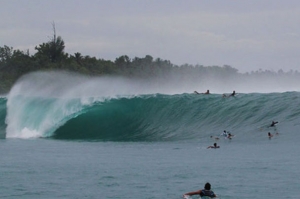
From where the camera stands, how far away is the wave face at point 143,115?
37188mm

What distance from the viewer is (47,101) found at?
50594 millimetres

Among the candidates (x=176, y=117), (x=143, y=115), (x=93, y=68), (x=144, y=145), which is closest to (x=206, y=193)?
(x=144, y=145)

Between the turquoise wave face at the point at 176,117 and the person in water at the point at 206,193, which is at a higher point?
the turquoise wave face at the point at 176,117

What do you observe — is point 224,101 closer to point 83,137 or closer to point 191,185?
point 83,137

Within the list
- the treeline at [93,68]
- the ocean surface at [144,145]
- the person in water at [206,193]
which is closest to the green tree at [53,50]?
the treeline at [93,68]

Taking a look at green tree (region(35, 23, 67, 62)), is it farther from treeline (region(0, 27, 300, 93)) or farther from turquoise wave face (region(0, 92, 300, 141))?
turquoise wave face (region(0, 92, 300, 141))

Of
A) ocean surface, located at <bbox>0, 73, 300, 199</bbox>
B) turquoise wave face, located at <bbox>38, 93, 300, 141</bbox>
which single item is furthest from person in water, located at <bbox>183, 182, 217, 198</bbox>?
turquoise wave face, located at <bbox>38, 93, 300, 141</bbox>

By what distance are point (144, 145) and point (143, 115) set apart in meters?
12.0

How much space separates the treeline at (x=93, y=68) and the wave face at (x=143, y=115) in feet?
147

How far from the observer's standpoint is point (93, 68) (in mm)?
103938

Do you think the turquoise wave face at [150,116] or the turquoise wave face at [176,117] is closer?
the turquoise wave face at [176,117]

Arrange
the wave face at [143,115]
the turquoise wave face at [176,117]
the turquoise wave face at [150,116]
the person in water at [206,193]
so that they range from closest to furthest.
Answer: the person in water at [206,193] → the turquoise wave face at [176,117] → the turquoise wave face at [150,116] → the wave face at [143,115]

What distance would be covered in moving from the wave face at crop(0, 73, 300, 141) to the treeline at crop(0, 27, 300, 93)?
4477 cm

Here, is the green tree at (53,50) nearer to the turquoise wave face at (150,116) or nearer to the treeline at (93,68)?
the treeline at (93,68)
